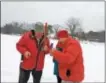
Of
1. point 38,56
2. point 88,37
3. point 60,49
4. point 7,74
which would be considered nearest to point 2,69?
point 7,74

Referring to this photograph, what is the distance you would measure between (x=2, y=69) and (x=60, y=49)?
3.56 metres

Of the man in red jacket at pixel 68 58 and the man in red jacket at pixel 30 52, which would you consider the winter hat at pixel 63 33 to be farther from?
the man in red jacket at pixel 30 52

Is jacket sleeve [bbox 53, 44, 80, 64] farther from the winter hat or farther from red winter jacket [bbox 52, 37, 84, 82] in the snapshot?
the winter hat

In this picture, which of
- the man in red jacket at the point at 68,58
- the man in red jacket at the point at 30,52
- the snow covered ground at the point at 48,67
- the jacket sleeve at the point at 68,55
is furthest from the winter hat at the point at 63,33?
the snow covered ground at the point at 48,67

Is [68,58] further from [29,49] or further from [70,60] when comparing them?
[29,49]

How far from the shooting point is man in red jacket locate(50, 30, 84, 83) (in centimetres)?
371

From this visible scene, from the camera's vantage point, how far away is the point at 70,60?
371cm

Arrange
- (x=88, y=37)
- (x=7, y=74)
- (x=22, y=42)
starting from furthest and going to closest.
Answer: (x=88, y=37), (x=7, y=74), (x=22, y=42)

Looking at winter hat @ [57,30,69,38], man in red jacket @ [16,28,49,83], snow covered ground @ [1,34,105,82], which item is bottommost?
snow covered ground @ [1,34,105,82]

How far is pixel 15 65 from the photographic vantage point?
8.10 meters

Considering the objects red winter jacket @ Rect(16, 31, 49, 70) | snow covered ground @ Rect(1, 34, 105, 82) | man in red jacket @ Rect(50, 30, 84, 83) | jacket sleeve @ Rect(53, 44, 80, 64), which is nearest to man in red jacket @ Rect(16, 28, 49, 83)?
red winter jacket @ Rect(16, 31, 49, 70)

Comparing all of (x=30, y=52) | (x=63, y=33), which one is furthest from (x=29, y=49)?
(x=63, y=33)

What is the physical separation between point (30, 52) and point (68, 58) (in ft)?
3.15

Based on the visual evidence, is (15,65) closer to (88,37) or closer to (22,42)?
(22,42)
